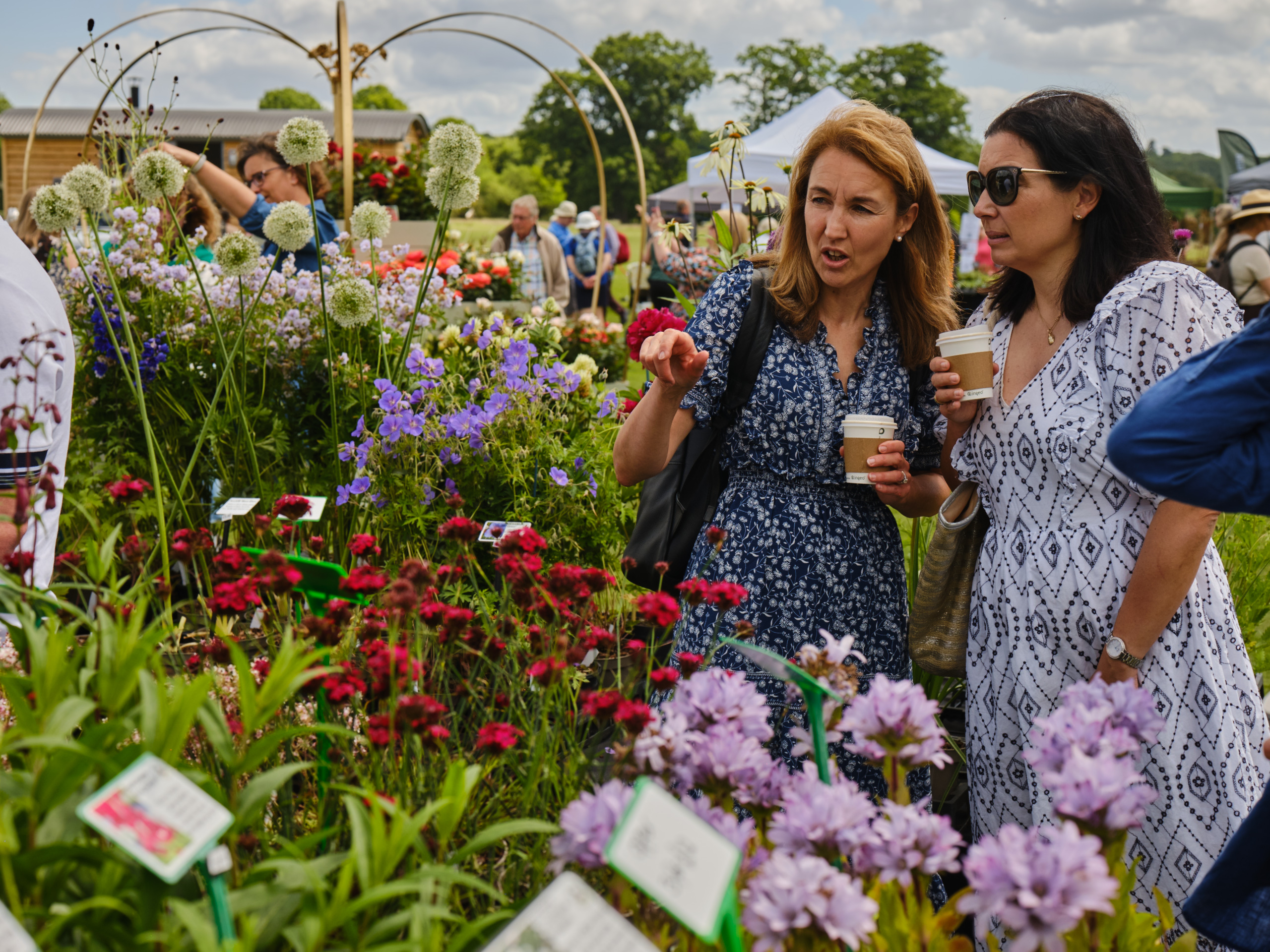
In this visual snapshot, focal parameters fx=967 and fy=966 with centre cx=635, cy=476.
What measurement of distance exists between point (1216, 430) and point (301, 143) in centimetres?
235

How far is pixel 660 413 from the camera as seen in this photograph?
75.2 inches

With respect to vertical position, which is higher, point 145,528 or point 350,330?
Answer: point 350,330

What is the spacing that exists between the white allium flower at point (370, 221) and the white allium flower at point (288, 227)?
14cm

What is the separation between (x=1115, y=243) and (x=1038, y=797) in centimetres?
105

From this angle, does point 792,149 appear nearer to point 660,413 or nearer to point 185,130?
point 660,413

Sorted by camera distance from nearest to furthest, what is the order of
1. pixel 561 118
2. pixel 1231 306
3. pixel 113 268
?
pixel 1231 306, pixel 113 268, pixel 561 118

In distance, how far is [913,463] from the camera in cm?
217

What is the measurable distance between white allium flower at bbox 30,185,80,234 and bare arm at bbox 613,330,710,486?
1.60m

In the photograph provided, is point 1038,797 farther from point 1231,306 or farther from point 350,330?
point 350,330

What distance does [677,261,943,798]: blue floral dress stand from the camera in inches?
78.5

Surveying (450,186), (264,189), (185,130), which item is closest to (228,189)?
(264,189)

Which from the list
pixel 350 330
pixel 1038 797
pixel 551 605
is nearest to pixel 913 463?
pixel 1038 797

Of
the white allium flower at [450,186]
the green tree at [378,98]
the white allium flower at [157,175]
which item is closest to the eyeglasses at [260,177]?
the white allium flower at [157,175]

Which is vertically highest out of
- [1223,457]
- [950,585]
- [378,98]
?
[378,98]
